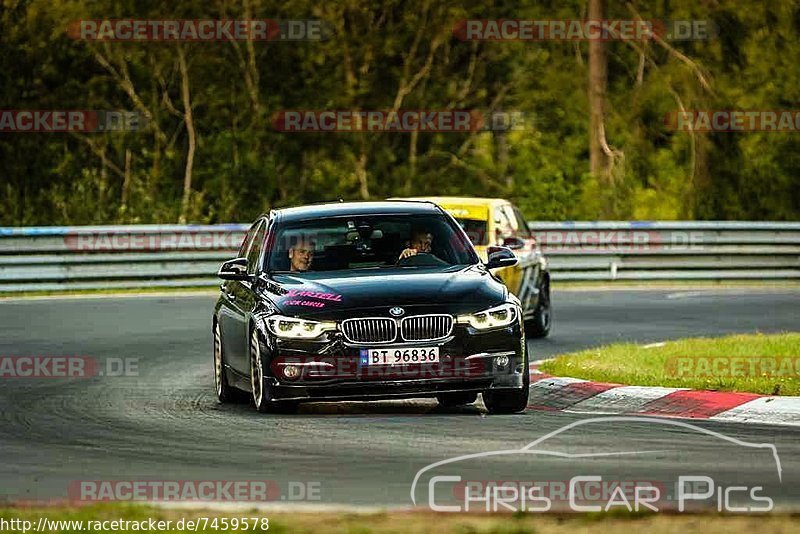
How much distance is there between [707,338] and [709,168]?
24771 mm

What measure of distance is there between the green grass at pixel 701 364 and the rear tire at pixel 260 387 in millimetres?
2891

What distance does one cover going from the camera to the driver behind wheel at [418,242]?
14992 mm

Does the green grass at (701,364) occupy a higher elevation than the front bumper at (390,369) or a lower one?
lower

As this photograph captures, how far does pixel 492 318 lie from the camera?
44.9ft

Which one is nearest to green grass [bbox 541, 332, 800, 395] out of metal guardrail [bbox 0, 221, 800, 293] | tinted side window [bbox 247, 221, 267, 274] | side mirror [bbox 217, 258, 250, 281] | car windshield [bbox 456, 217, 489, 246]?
car windshield [bbox 456, 217, 489, 246]

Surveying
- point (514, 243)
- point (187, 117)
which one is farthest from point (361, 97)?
point (514, 243)

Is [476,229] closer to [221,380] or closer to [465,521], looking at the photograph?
[221,380]

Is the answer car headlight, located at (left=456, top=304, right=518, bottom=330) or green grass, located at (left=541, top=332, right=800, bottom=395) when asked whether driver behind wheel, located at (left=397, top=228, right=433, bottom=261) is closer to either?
car headlight, located at (left=456, top=304, right=518, bottom=330)

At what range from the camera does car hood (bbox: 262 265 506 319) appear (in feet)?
44.5

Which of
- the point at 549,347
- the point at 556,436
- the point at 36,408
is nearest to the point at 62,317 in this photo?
the point at 549,347

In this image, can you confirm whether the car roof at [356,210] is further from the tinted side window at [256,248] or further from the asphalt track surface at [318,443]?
the asphalt track surface at [318,443]

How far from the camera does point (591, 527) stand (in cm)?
837

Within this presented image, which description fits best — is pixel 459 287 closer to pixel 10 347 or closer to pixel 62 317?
pixel 10 347

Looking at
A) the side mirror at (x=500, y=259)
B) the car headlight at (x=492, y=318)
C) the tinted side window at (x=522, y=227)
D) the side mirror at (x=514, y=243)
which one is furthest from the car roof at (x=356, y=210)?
the tinted side window at (x=522, y=227)
